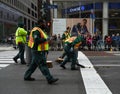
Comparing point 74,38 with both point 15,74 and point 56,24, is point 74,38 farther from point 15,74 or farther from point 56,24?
point 56,24

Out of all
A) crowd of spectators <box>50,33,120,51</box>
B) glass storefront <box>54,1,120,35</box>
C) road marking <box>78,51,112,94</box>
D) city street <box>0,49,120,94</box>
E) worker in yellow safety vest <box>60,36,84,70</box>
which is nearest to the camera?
road marking <box>78,51,112,94</box>

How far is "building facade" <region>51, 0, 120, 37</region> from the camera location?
38.0m

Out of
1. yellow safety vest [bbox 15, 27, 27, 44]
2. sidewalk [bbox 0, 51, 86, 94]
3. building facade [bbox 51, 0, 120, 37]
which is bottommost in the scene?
sidewalk [bbox 0, 51, 86, 94]

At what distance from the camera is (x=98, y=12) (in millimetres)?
38656

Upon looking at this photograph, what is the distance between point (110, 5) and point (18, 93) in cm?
3015

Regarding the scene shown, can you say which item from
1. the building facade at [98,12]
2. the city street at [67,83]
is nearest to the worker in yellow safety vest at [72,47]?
the city street at [67,83]

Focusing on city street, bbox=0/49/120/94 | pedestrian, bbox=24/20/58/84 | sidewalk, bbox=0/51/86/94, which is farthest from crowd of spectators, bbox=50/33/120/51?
pedestrian, bbox=24/20/58/84

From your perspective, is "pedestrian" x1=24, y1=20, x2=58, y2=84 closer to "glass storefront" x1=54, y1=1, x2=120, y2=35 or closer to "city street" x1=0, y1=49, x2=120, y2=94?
"city street" x1=0, y1=49, x2=120, y2=94

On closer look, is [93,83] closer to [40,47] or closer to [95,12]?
[40,47]

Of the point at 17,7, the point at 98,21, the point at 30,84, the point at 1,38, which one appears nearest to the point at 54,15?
the point at 98,21

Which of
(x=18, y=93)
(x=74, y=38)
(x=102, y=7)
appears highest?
(x=102, y=7)

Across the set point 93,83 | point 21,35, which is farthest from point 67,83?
point 21,35

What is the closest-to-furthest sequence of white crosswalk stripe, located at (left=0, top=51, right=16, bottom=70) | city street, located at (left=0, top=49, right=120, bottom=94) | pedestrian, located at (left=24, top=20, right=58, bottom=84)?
city street, located at (left=0, top=49, right=120, bottom=94)
pedestrian, located at (left=24, top=20, right=58, bottom=84)
white crosswalk stripe, located at (left=0, top=51, right=16, bottom=70)

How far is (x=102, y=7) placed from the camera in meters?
38.6
